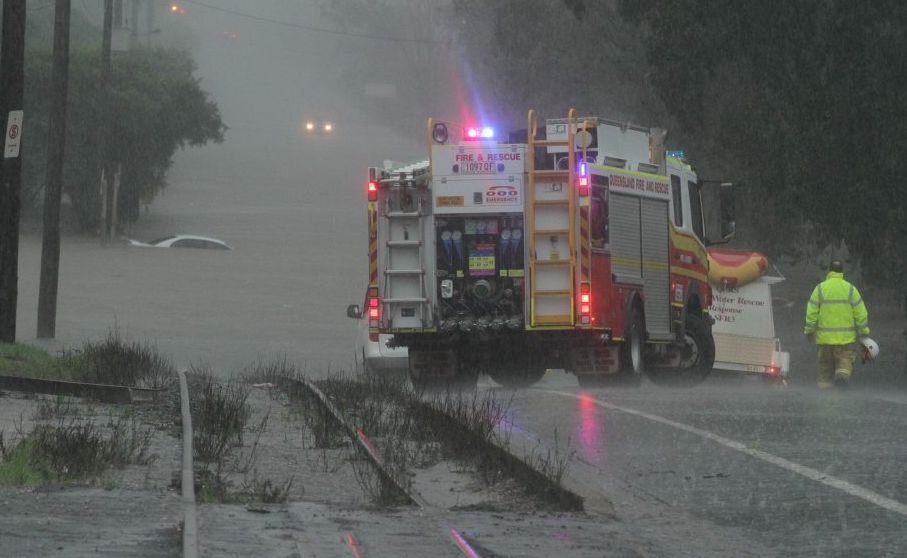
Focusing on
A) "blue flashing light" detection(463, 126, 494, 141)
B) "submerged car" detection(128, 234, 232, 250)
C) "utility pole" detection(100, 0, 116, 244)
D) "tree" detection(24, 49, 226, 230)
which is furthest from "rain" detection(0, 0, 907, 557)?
"tree" detection(24, 49, 226, 230)

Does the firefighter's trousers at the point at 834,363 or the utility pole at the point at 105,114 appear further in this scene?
the utility pole at the point at 105,114

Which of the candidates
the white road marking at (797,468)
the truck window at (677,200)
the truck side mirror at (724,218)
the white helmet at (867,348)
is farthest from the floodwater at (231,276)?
the white road marking at (797,468)

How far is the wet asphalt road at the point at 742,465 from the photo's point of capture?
9203 mm

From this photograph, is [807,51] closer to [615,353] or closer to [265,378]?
[615,353]

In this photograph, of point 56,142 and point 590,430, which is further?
point 56,142

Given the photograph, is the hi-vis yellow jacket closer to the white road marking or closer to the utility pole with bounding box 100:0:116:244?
the white road marking

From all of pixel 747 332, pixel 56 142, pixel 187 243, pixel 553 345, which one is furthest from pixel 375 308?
pixel 187 243

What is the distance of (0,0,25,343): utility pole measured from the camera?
874 inches

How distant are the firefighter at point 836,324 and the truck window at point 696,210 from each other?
75.4 inches

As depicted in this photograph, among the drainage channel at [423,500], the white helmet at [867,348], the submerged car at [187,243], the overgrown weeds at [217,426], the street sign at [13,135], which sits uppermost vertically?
the submerged car at [187,243]

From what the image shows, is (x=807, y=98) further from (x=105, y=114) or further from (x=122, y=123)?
(x=122, y=123)

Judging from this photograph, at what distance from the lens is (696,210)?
22.1 meters

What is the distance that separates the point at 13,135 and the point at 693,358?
948 cm

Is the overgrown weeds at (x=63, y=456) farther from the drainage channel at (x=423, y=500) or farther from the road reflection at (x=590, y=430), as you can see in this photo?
the road reflection at (x=590, y=430)
